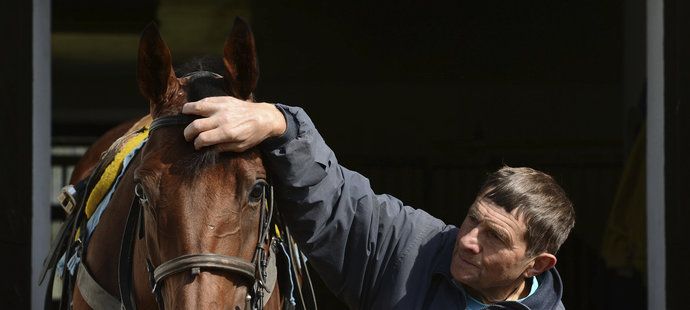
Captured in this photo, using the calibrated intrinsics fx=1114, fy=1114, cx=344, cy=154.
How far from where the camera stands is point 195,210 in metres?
A: 2.06

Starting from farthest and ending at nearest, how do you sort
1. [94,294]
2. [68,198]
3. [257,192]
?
[68,198] < [94,294] < [257,192]

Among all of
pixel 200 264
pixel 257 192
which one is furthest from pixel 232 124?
pixel 200 264

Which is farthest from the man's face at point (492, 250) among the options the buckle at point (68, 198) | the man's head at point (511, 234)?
the buckle at point (68, 198)

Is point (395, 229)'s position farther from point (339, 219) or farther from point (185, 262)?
point (185, 262)

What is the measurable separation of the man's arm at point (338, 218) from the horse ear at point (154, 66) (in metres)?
0.26

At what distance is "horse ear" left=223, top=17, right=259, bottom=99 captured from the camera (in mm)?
2248

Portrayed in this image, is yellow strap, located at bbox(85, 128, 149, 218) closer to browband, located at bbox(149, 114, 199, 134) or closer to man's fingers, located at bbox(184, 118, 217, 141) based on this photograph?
browband, located at bbox(149, 114, 199, 134)

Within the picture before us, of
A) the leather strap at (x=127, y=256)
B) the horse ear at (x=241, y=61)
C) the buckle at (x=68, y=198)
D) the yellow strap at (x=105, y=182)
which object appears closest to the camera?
the horse ear at (x=241, y=61)

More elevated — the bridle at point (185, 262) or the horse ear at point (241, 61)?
the horse ear at point (241, 61)

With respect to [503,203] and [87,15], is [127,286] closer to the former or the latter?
[503,203]

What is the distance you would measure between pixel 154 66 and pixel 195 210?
355 mm

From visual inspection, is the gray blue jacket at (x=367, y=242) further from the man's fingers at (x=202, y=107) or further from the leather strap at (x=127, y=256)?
the leather strap at (x=127, y=256)

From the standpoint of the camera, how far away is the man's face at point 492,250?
227 centimetres

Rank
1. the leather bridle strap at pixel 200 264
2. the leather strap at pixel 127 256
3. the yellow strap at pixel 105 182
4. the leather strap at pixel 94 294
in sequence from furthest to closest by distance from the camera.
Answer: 1. the yellow strap at pixel 105 182
2. the leather strap at pixel 94 294
3. the leather strap at pixel 127 256
4. the leather bridle strap at pixel 200 264
